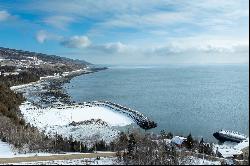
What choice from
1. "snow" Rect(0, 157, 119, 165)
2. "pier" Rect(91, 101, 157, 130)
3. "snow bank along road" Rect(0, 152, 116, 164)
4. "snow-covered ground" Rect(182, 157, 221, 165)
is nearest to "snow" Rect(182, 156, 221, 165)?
"snow-covered ground" Rect(182, 157, 221, 165)

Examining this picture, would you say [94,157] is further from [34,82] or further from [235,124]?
[34,82]

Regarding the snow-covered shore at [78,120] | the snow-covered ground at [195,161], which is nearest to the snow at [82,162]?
the snow-covered ground at [195,161]

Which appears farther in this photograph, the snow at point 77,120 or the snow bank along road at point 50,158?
the snow at point 77,120

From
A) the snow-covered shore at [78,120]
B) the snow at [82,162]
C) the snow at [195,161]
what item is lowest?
the snow at [82,162]

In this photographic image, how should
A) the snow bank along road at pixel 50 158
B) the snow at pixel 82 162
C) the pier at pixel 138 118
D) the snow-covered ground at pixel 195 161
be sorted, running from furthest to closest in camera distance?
the pier at pixel 138 118 → the snow bank along road at pixel 50 158 → the snow at pixel 82 162 → the snow-covered ground at pixel 195 161

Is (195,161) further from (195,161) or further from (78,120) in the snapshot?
(78,120)

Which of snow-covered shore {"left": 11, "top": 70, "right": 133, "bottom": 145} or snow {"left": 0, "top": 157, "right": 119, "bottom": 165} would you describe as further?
snow-covered shore {"left": 11, "top": 70, "right": 133, "bottom": 145}

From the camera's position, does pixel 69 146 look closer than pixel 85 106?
Yes

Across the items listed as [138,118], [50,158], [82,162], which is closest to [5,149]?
[50,158]

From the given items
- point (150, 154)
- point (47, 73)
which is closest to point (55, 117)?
point (150, 154)

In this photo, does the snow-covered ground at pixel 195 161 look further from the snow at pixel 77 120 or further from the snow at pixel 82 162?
the snow at pixel 77 120

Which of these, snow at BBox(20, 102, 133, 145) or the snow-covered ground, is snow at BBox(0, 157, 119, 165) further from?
snow at BBox(20, 102, 133, 145)
